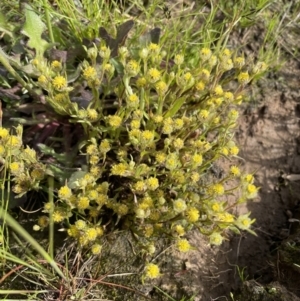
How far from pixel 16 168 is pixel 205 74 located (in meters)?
0.67

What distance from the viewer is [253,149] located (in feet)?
6.21

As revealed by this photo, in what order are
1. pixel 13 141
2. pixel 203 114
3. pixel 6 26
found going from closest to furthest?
pixel 13 141
pixel 203 114
pixel 6 26

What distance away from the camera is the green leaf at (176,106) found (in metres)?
1.45

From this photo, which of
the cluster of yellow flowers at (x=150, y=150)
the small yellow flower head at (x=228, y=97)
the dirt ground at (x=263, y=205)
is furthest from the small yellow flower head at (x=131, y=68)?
the dirt ground at (x=263, y=205)

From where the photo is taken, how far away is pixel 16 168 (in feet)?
4.31

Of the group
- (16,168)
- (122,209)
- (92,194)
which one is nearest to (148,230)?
(122,209)

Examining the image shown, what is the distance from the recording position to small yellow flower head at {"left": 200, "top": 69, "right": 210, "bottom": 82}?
145 centimetres

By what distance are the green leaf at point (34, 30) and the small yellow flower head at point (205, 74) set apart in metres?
0.58

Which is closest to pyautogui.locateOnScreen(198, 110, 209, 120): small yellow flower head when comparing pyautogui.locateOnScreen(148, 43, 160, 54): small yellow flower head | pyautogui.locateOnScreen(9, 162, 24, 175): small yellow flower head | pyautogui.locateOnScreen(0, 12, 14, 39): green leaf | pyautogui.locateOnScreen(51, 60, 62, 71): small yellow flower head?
pyautogui.locateOnScreen(148, 43, 160, 54): small yellow flower head

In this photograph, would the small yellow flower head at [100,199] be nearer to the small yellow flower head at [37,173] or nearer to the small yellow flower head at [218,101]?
the small yellow flower head at [37,173]

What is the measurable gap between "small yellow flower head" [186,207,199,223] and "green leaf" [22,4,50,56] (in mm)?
773

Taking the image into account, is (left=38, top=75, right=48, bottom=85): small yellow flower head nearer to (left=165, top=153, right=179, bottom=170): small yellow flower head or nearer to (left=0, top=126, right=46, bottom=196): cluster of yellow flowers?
(left=0, top=126, right=46, bottom=196): cluster of yellow flowers

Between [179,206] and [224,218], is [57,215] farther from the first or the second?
[224,218]

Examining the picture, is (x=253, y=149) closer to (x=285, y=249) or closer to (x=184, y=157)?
(x=285, y=249)
